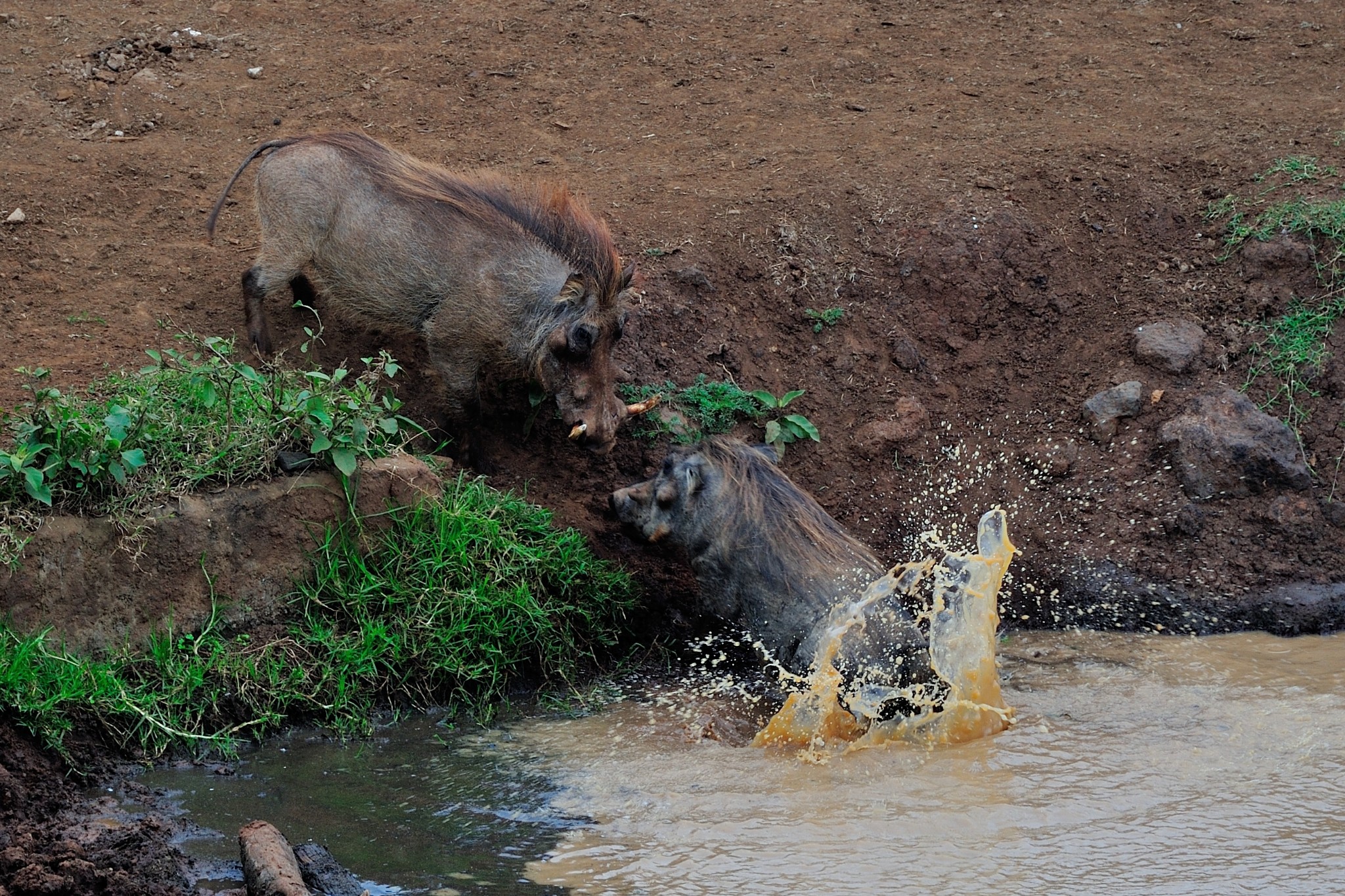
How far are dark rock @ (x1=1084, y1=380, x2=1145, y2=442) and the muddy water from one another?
59.6 inches

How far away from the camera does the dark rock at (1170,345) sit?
244 inches

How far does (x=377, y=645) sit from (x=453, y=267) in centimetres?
187

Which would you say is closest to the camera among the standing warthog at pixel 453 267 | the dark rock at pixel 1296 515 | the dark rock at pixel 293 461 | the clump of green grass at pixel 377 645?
the clump of green grass at pixel 377 645

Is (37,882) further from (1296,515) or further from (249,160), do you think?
(1296,515)

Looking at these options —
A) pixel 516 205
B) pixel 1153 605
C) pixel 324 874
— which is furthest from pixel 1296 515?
pixel 324 874

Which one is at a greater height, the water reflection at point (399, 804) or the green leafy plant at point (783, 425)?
the green leafy plant at point (783, 425)

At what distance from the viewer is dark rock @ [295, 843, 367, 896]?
134 inches

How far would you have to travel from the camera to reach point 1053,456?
6.11 meters

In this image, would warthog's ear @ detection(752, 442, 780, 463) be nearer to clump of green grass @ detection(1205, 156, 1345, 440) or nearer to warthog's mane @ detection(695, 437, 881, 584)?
warthog's mane @ detection(695, 437, 881, 584)

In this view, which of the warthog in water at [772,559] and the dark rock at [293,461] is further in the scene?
the dark rock at [293,461]

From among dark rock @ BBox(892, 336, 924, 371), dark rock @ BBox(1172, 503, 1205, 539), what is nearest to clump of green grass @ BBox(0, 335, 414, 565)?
dark rock @ BBox(892, 336, 924, 371)

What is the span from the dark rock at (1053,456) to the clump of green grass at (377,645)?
2.08 metres

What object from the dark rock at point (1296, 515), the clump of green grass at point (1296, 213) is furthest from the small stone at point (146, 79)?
the dark rock at point (1296, 515)

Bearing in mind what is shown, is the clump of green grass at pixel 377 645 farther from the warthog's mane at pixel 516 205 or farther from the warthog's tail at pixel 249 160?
the warthog's tail at pixel 249 160
